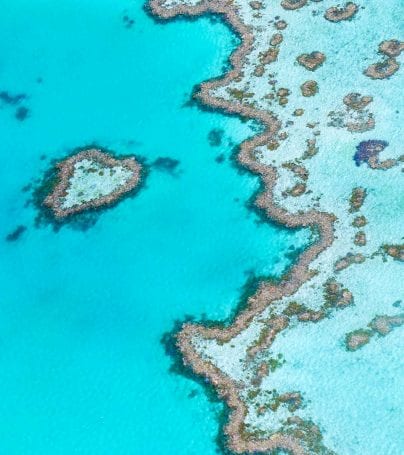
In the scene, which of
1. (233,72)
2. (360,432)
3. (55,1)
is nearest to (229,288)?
(360,432)

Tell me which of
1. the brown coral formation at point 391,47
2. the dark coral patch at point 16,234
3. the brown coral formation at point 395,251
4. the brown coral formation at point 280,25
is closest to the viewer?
the brown coral formation at point 395,251

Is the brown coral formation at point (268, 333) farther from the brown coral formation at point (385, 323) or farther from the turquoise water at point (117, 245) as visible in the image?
the brown coral formation at point (385, 323)

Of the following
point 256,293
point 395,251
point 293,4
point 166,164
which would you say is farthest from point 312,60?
point 256,293

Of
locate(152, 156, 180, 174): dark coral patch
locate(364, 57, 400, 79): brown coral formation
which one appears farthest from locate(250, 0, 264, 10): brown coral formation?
locate(152, 156, 180, 174): dark coral patch

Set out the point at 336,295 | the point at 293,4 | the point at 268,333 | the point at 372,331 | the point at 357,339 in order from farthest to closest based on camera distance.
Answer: the point at 293,4 < the point at 336,295 < the point at 268,333 < the point at 372,331 < the point at 357,339

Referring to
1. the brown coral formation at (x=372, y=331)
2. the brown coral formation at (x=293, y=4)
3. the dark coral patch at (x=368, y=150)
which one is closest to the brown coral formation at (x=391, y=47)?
the brown coral formation at (x=293, y=4)

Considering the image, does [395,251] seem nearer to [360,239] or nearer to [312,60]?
[360,239]

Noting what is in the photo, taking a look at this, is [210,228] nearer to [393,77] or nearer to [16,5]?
[393,77]
